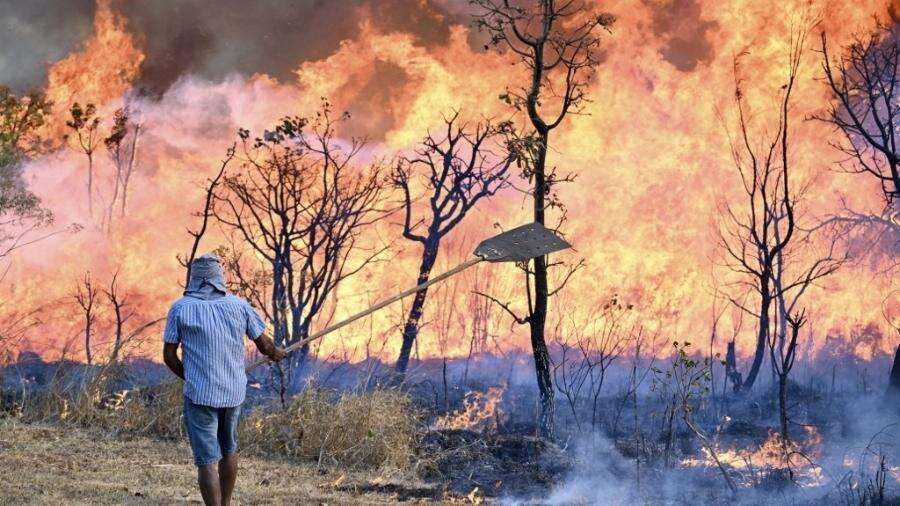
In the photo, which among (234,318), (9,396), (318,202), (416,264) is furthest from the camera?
(416,264)

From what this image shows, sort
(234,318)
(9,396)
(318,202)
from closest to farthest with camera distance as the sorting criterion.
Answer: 1. (234,318)
2. (9,396)
3. (318,202)

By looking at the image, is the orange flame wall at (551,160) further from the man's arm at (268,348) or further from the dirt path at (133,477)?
the man's arm at (268,348)

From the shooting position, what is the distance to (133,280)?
1627cm

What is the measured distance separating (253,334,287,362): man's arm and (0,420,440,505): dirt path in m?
1.96

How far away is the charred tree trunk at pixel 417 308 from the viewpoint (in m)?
15.2

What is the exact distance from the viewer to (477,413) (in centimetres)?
1392

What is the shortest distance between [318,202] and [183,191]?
313cm

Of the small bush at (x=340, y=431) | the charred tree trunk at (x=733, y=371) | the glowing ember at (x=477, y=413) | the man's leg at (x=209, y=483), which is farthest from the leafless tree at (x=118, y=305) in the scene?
the charred tree trunk at (x=733, y=371)

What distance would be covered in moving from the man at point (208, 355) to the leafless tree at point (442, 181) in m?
8.96

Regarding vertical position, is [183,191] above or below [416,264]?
above

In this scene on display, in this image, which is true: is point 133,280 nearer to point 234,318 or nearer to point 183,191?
point 183,191

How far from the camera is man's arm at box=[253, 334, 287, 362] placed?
6.34 metres

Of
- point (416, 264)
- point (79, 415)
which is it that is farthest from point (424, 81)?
point (79, 415)

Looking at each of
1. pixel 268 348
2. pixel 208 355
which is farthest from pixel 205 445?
pixel 268 348
